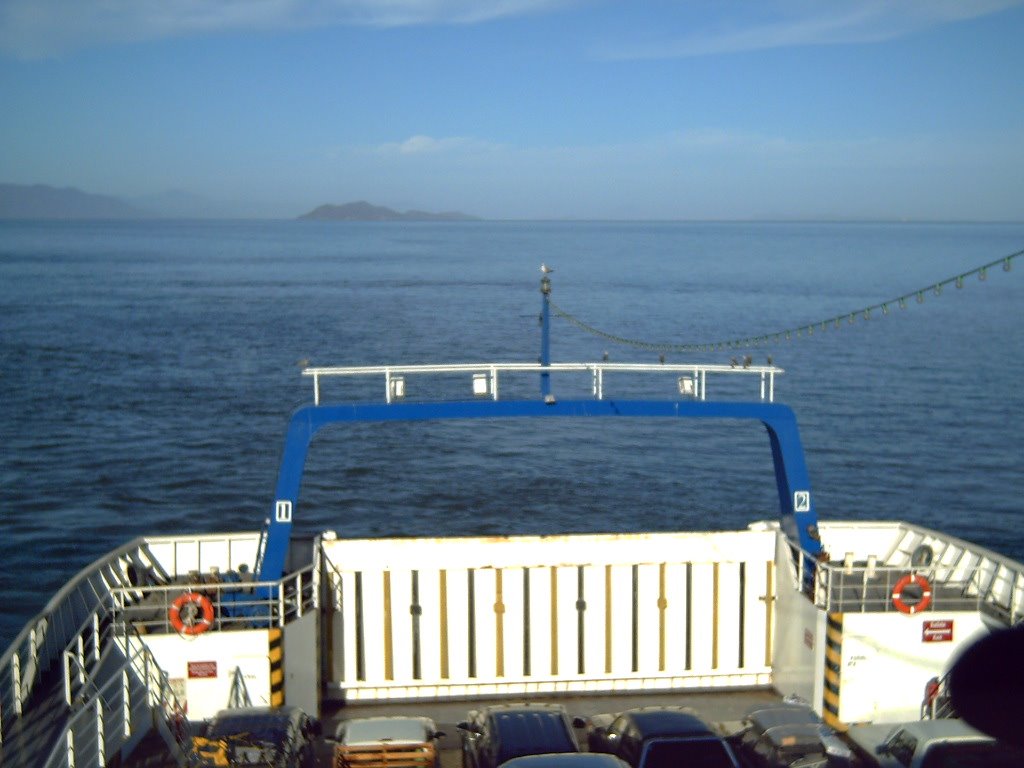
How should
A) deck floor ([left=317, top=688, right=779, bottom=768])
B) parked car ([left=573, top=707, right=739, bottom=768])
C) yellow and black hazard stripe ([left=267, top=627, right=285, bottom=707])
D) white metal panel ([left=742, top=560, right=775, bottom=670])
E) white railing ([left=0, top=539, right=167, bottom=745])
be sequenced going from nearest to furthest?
parked car ([left=573, top=707, right=739, bottom=768]), white railing ([left=0, top=539, right=167, bottom=745]), yellow and black hazard stripe ([left=267, top=627, right=285, bottom=707]), deck floor ([left=317, top=688, right=779, bottom=768]), white metal panel ([left=742, top=560, right=775, bottom=670])

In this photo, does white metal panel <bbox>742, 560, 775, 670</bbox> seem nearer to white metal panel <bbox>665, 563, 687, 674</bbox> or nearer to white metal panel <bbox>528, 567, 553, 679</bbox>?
white metal panel <bbox>665, 563, 687, 674</bbox>

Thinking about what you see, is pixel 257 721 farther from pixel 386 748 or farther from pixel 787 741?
pixel 787 741

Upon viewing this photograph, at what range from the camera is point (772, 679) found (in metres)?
9.70

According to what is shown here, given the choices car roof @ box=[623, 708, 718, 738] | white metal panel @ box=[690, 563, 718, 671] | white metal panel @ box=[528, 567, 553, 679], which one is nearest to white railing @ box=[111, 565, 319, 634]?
white metal panel @ box=[528, 567, 553, 679]

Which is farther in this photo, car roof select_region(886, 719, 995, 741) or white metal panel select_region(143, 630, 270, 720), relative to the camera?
white metal panel select_region(143, 630, 270, 720)

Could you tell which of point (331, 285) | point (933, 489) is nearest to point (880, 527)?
point (933, 489)

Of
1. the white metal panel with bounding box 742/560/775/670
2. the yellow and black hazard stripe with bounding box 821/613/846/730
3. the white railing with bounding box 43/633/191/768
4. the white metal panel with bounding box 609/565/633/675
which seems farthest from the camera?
the white metal panel with bounding box 742/560/775/670

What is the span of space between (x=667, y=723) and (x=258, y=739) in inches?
113

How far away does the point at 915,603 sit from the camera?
349 inches

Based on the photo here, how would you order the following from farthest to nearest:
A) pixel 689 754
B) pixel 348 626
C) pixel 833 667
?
pixel 348 626 < pixel 833 667 < pixel 689 754

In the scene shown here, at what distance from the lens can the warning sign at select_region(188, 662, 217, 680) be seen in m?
8.39

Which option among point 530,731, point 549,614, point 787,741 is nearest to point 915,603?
point 787,741

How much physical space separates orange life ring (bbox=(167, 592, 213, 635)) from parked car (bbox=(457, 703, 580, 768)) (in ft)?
7.28

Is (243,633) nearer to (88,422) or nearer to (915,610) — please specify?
(915,610)
